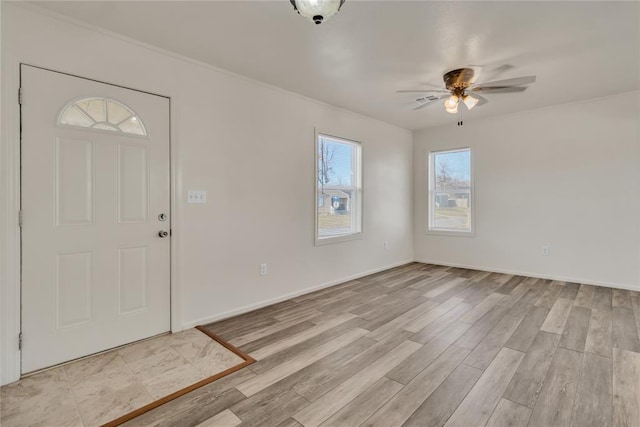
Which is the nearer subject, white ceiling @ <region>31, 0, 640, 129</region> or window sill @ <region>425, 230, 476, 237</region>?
white ceiling @ <region>31, 0, 640, 129</region>

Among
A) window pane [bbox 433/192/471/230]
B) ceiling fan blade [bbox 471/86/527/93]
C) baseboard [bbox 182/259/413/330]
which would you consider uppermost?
ceiling fan blade [bbox 471/86/527/93]

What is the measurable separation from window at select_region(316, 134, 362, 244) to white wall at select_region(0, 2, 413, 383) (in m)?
0.17

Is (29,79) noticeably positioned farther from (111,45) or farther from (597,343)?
(597,343)

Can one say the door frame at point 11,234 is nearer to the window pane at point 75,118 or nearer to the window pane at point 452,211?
the window pane at point 75,118

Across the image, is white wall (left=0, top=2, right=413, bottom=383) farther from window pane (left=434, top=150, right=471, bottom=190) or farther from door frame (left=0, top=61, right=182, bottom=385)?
window pane (left=434, top=150, right=471, bottom=190)

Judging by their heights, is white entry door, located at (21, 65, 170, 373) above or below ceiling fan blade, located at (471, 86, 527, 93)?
below

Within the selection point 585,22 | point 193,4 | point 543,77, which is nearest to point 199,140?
point 193,4

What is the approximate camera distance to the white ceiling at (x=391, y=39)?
2094mm

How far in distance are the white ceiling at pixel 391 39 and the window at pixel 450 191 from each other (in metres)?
1.88

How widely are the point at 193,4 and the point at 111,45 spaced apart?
34.5 inches

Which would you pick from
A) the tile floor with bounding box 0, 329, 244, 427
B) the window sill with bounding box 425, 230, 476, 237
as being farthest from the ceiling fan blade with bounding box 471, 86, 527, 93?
the tile floor with bounding box 0, 329, 244, 427

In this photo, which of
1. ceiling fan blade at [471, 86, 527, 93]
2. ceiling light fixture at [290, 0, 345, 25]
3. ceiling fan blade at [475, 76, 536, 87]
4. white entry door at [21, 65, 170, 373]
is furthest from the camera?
ceiling fan blade at [471, 86, 527, 93]

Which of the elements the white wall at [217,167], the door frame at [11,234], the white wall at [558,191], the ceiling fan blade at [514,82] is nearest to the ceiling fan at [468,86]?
the ceiling fan blade at [514,82]

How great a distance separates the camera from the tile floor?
1686 mm
